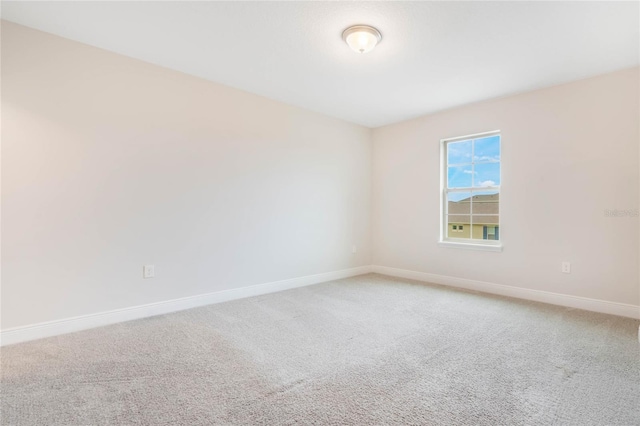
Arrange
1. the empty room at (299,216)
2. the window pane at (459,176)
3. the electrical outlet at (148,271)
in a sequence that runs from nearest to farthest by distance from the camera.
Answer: the empty room at (299,216), the electrical outlet at (148,271), the window pane at (459,176)

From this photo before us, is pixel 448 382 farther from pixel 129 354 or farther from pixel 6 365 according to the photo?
pixel 6 365

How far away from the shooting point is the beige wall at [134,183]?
2.36 metres

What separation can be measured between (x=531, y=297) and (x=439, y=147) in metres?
2.21

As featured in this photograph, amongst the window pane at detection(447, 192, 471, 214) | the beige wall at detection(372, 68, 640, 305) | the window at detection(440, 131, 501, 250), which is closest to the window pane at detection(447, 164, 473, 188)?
the window at detection(440, 131, 501, 250)

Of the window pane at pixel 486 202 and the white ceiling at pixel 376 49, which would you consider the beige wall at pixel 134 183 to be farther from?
the window pane at pixel 486 202

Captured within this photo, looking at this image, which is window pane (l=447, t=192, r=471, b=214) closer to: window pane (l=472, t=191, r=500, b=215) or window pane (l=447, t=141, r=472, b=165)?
window pane (l=472, t=191, r=500, b=215)

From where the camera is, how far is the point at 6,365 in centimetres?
195

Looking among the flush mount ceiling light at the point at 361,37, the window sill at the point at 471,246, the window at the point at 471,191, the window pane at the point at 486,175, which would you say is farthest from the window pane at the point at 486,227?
the flush mount ceiling light at the point at 361,37

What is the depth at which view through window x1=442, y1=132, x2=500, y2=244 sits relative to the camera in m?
3.90

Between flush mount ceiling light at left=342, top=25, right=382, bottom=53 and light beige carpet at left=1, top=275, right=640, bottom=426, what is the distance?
2347mm

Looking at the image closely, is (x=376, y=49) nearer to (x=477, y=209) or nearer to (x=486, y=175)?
(x=486, y=175)

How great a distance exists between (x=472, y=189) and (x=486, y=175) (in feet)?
0.81

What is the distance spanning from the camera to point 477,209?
409 cm

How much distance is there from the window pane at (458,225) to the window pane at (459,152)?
30.7 inches
